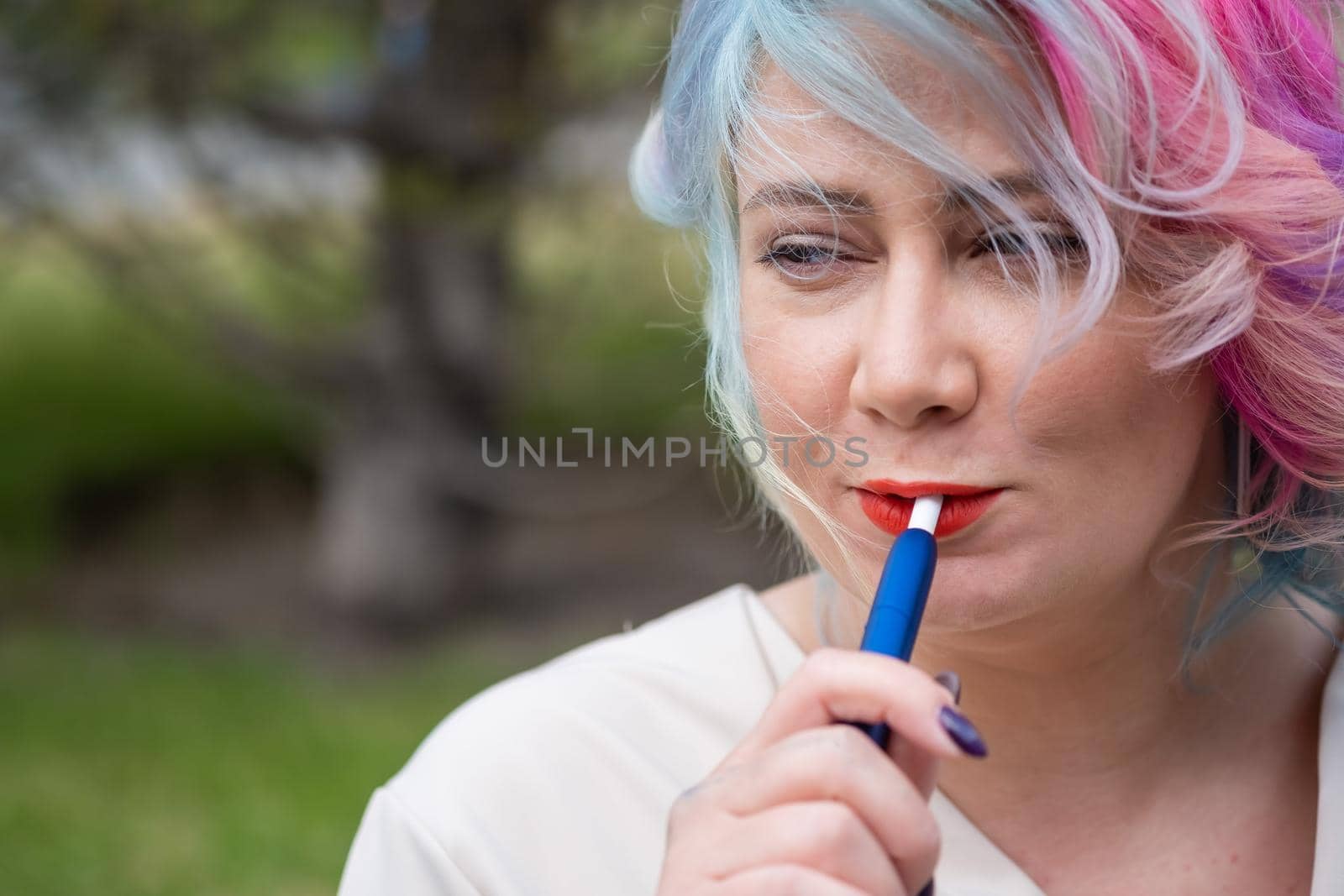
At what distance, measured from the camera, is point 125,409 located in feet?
20.5

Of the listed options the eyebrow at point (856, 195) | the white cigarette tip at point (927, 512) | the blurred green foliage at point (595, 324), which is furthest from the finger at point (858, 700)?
the blurred green foliage at point (595, 324)

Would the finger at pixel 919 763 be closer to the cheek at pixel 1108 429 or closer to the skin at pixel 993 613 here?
the skin at pixel 993 613

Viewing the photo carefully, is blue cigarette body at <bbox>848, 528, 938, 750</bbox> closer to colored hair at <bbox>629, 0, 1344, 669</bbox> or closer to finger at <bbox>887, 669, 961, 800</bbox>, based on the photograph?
finger at <bbox>887, 669, 961, 800</bbox>

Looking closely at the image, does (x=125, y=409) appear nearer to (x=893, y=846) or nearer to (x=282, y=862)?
(x=282, y=862)

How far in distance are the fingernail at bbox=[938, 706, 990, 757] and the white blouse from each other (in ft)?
1.60

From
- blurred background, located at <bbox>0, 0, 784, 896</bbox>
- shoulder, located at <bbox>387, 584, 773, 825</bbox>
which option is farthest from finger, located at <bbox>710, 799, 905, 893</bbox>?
blurred background, located at <bbox>0, 0, 784, 896</bbox>

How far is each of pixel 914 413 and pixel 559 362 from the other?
15.0 ft

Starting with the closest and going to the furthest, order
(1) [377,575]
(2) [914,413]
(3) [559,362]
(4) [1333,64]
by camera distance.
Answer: (2) [914,413], (4) [1333,64], (1) [377,575], (3) [559,362]

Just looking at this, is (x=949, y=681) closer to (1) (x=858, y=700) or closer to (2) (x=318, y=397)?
(1) (x=858, y=700)

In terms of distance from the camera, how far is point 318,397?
4.20m

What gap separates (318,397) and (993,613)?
3356 mm

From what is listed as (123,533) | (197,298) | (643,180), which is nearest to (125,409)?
(123,533)

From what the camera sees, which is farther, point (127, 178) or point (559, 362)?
point (559, 362)

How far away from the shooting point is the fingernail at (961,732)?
872mm
